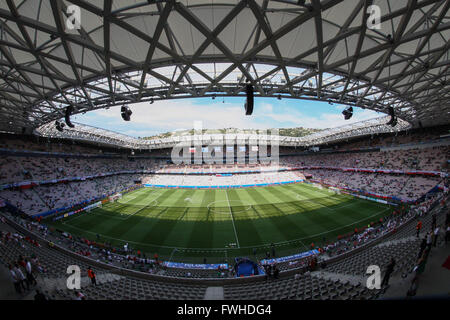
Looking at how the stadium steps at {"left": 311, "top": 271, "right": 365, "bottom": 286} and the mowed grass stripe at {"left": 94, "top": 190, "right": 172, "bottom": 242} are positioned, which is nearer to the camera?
the stadium steps at {"left": 311, "top": 271, "right": 365, "bottom": 286}

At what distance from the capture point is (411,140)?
35.6 meters

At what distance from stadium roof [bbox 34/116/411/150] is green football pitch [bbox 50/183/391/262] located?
54.6 feet

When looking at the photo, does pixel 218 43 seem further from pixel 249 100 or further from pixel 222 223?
pixel 222 223

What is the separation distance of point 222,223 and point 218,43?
62.2 feet

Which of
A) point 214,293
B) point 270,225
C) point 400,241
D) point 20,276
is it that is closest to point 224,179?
point 270,225

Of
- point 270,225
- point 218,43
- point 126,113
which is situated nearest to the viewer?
point 218,43

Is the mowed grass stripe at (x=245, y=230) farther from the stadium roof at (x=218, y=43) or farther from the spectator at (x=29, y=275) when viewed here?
the spectator at (x=29, y=275)

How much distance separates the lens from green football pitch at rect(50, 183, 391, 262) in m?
15.8

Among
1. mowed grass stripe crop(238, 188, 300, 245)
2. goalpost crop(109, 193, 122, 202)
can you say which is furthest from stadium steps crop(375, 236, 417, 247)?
goalpost crop(109, 193, 122, 202)

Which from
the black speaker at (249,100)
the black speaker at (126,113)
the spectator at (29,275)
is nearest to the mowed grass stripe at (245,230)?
the black speaker at (249,100)

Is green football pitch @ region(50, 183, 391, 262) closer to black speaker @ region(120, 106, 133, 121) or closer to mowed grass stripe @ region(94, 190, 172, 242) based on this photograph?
mowed grass stripe @ region(94, 190, 172, 242)

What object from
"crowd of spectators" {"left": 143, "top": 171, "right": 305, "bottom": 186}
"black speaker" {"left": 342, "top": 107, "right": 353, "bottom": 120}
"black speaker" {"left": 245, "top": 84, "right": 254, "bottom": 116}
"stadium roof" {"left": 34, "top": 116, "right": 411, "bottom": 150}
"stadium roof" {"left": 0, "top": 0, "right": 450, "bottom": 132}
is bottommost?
"crowd of spectators" {"left": 143, "top": 171, "right": 305, "bottom": 186}

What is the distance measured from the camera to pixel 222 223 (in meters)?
20.9
